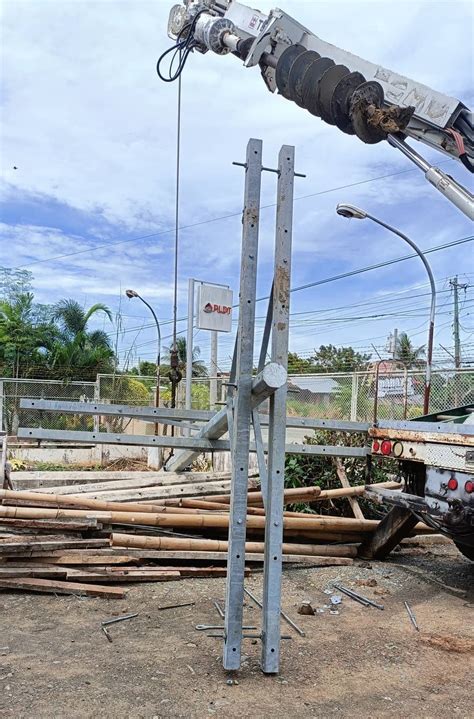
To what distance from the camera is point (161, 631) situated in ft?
14.6

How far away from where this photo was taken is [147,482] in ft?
24.2

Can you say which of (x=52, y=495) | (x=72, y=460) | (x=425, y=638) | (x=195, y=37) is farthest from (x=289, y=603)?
(x=72, y=460)

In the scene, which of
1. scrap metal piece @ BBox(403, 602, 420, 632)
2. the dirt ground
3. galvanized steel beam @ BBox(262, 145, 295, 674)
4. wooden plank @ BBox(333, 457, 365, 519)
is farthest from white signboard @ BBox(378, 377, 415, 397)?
galvanized steel beam @ BBox(262, 145, 295, 674)

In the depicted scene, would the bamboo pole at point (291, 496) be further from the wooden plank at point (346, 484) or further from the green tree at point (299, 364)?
the green tree at point (299, 364)

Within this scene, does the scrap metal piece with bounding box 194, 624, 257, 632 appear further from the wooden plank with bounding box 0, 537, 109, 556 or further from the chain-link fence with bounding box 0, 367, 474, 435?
the chain-link fence with bounding box 0, 367, 474, 435

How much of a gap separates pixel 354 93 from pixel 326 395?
8.64 m

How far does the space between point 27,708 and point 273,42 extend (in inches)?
279

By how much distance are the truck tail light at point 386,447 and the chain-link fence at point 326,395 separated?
1.00 metres

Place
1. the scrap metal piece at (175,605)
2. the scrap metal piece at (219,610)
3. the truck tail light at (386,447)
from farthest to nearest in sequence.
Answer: the truck tail light at (386,447) < the scrap metal piece at (175,605) < the scrap metal piece at (219,610)

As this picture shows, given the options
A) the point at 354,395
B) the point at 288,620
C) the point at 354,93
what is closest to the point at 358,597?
the point at 288,620

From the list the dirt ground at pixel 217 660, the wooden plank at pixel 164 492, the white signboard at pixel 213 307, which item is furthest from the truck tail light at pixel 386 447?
the white signboard at pixel 213 307

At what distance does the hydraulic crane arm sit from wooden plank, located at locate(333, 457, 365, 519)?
3492mm

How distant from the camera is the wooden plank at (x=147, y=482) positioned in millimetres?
7074

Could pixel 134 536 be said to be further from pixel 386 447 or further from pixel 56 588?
pixel 386 447
